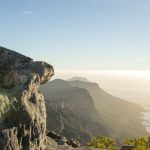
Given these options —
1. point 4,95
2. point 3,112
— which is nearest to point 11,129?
point 3,112

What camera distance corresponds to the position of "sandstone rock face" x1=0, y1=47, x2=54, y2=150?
43250 mm

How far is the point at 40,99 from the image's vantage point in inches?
2152

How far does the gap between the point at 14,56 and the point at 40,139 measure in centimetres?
1545

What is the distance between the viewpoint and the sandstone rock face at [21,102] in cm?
4325

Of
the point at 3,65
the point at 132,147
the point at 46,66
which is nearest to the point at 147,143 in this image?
the point at 132,147

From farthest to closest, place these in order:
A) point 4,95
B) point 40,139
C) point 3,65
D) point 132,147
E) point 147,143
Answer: point 147,143 < point 132,147 < point 3,65 < point 40,139 < point 4,95

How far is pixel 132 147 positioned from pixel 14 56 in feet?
146

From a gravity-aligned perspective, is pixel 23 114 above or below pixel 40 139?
above

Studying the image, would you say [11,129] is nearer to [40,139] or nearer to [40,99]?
[40,139]

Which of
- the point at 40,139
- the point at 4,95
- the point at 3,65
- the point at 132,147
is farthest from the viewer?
the point at 132,147

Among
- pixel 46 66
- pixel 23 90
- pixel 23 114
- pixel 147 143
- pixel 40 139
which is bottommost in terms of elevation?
pixel 147 143

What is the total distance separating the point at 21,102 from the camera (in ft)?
152

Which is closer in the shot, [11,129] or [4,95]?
[11,129]

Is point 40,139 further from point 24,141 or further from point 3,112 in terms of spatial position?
point 3,112
